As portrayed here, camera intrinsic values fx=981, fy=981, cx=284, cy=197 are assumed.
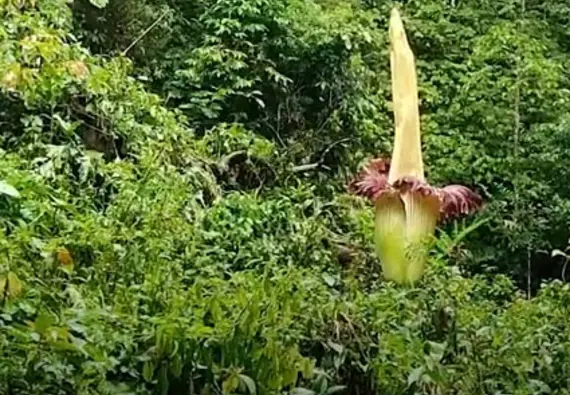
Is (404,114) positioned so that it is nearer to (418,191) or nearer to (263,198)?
(418,191)

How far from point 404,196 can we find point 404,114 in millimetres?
531

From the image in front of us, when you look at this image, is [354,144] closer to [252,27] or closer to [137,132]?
[252,27]

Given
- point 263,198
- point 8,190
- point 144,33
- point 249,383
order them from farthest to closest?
1. point 144,33
2. point 263,198
3. point 8,190
4. point 249,383

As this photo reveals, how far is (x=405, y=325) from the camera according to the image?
281 cm

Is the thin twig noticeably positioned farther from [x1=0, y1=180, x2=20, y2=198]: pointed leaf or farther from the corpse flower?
[x1=0, y1=180, x2=20, y2=198]: pointed leaf

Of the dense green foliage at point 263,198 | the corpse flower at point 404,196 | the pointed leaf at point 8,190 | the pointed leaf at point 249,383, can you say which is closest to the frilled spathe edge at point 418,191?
the corpse flower at point 404,196

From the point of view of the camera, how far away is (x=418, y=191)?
4.62 metres

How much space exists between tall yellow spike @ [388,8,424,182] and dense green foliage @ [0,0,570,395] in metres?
0.42

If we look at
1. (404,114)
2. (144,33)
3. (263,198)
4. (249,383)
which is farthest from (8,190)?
(144,33)

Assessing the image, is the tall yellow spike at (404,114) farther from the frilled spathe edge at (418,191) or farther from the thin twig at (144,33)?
the thin twig at (144,33)

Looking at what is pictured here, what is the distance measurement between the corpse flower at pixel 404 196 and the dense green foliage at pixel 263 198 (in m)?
0.14

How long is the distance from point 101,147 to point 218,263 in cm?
124

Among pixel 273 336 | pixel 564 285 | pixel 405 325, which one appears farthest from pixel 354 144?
pixel 273 336

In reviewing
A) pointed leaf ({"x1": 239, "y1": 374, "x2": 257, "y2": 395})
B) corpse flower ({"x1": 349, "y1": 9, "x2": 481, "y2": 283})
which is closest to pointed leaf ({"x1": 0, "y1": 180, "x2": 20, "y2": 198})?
corpse flower ({"x1": 349, "y1": 9, "x2": 481, "y2": 283})
